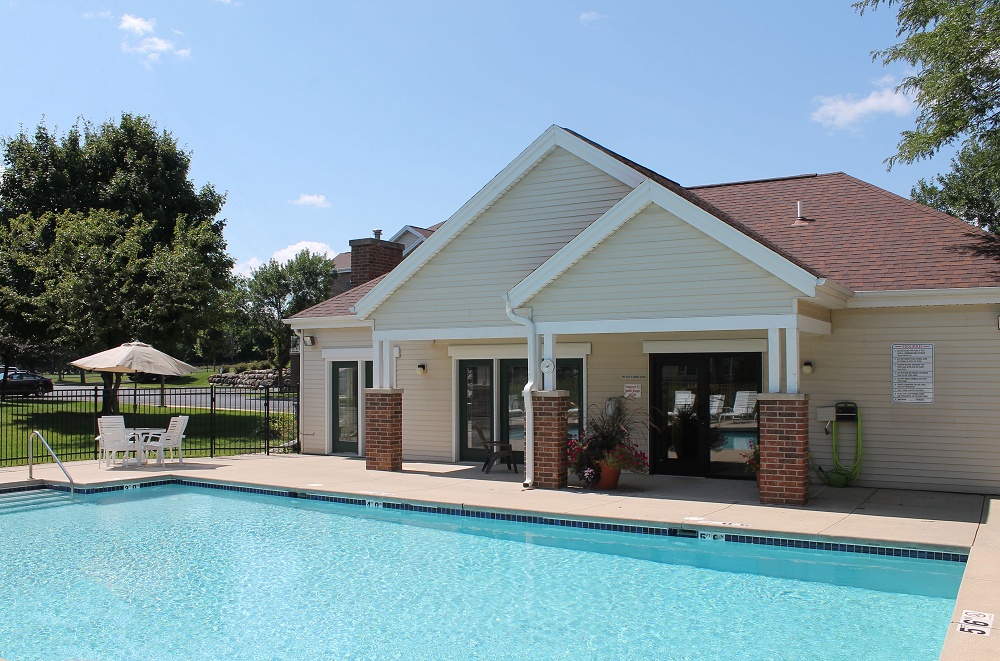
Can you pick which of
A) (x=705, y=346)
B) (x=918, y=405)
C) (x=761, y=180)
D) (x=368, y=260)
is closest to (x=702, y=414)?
(x=705, y=346)

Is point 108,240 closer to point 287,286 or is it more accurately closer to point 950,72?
point 950,72

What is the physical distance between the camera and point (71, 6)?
12.8m

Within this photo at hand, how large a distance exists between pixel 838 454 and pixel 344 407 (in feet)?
33.1

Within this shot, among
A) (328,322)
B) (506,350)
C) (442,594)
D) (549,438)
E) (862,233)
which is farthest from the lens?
(328,322)

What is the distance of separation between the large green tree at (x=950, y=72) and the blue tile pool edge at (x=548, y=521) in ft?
25.9

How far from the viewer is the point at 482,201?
47.1 ft

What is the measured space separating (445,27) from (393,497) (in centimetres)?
821

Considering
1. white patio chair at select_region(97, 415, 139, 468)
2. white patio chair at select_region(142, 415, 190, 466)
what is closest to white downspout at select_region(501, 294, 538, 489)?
white patio chair at select_region(142, 415, 190, 466)

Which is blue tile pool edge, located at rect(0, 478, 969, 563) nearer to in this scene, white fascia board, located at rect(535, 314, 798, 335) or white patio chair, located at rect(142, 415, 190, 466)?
white patio chair, located at rect(142, 415, 190, 466)

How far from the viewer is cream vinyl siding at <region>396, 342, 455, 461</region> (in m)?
16.3

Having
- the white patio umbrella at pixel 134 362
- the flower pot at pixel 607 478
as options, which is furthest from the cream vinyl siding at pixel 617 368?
the white patio umbrella at pixel 134 362

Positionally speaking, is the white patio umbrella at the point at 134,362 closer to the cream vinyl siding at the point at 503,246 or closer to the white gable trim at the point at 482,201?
the white gable trim at the point at 482,201

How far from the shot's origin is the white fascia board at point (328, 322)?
1708 cm

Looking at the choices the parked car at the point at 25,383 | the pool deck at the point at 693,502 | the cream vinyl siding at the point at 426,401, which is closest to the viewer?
the pool deck at the point at 693,502
